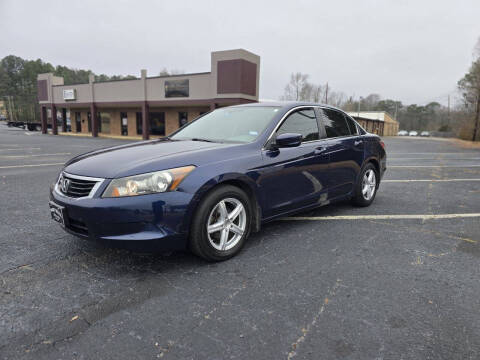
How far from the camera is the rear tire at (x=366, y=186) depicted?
17.5 ft

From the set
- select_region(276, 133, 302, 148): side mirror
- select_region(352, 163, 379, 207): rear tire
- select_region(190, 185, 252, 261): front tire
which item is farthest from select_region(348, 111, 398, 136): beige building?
select_region(190, 185, 252, 261): front tire

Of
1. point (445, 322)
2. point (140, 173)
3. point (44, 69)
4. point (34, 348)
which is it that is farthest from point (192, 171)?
point (44, 69)

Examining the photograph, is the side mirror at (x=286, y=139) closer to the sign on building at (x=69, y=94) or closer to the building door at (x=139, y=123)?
the building door at (x=139, y=123)

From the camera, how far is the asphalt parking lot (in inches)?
83.3

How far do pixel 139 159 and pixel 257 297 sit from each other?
5.24 ft

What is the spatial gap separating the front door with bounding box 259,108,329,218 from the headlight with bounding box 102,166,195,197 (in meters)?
1.02

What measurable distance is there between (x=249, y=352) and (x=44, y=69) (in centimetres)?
10681

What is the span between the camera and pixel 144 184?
2887 millimetres

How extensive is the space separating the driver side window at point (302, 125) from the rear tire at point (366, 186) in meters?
1.33

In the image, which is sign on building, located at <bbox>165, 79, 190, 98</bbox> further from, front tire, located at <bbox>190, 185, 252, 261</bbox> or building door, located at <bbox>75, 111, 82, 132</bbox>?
front tire, located at <bbox>190, 185, 252, 261</bbox>

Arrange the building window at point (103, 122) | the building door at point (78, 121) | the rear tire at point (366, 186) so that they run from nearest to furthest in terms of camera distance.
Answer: the rear tire at point (366, 186) < the building window at point (103, 122) < the building door at point (78, 121)

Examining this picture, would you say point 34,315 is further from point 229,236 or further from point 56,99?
point 56,99

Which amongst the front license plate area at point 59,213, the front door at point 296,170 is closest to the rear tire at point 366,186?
the front door at point 296,170

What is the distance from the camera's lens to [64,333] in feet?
7.22
